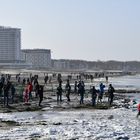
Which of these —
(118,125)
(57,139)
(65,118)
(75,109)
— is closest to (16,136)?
(57,139)

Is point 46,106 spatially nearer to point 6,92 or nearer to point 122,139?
point 6,92

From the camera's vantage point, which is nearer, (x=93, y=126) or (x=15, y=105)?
(x=93, y=126)

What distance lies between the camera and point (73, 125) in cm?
2569

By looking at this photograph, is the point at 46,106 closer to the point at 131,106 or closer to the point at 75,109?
the point at 75,109

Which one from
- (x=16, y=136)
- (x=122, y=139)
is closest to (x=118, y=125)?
(x=122, y=139)

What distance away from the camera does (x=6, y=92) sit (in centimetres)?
3734

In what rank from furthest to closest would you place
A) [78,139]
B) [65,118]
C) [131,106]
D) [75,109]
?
1. [131,106]
2. [75,109]
3. [65,118]
4. [78,139]

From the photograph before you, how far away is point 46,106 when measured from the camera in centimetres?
3797

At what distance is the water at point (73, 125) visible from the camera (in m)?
21.9

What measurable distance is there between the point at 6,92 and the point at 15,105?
1.36m

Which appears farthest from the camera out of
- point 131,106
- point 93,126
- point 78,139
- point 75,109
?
point 131,106

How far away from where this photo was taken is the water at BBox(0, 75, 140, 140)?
2186 cm

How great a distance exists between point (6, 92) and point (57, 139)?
1712 centimetres

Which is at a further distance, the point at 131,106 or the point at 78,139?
the point at 131,106
